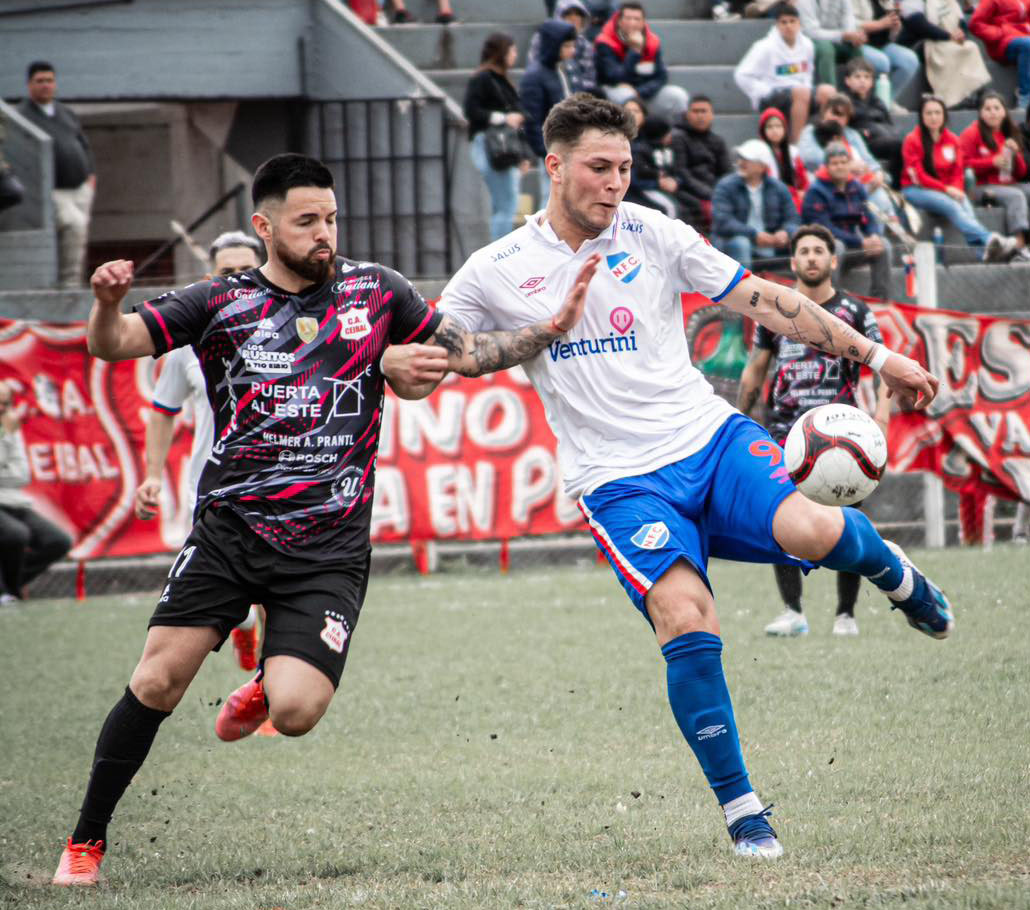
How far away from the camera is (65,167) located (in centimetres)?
1588

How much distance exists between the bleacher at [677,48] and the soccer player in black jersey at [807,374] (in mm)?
8097

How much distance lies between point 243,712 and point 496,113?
10.2m

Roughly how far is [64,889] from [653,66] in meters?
13.4

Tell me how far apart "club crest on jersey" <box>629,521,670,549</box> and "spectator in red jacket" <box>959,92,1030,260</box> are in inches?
509

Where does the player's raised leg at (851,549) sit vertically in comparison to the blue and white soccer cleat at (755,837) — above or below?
above

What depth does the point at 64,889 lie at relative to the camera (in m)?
4.97

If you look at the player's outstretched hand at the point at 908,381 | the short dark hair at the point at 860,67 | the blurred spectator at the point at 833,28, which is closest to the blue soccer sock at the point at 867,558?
the player's outstretched hand at the point at 908,381

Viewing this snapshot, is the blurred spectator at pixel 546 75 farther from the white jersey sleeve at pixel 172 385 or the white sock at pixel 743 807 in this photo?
the white sock at pixel 743 807

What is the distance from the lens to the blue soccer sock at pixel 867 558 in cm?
508

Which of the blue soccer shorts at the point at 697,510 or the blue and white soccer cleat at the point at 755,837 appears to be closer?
the blue and white soccer cleat at the point at 755,837

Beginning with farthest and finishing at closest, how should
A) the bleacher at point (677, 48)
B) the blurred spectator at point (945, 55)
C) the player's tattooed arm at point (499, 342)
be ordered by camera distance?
the blurred spectator at point (945, 55) < the bleacher at point (677, 48) < the player's tattooed arm at point (499, 342)

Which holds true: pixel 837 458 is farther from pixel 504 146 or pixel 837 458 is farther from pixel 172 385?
pixel 504 146

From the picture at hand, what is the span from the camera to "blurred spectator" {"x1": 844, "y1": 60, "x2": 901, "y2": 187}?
1684 centimetres

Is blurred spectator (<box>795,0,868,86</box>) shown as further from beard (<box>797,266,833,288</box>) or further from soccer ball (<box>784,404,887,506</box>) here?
soccer ball (<box>784,404,887,506</box>)
